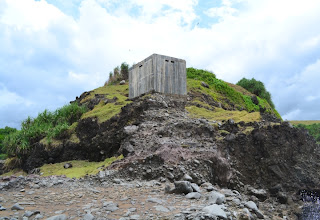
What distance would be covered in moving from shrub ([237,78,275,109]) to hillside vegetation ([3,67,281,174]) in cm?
611

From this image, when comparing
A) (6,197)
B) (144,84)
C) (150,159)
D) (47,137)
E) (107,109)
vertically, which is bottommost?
(6,197)

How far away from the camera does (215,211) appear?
4.88 metres

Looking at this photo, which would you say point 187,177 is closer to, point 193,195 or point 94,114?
point 193,195

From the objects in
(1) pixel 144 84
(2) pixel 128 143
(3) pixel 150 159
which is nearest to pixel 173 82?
(1) pixel 144 84

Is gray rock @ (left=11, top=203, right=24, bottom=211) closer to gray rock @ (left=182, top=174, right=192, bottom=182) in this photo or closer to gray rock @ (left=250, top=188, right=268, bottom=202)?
gray rock @ (left=182, top=174, right=192, bottom=182)

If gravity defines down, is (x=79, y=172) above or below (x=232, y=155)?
below

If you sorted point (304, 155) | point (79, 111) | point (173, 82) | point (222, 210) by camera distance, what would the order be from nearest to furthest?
point (222, 210) → point (304, 155) → point (173, 82) → point (79, 111)

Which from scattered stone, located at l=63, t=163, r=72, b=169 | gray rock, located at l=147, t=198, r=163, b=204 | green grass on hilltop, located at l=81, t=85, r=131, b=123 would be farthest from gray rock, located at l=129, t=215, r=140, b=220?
green grass on hilltop, located at l=81, t=85, r=131, b=123

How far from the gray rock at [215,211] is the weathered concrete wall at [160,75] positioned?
8.18 m

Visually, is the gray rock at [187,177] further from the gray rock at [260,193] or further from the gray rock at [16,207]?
the gray rock at [16,207]

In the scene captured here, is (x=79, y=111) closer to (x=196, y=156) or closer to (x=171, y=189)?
(x=196, y=156)

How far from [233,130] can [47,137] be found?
8866 mm

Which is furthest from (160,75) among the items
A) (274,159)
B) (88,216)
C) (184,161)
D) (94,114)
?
(88,216)

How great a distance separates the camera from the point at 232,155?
9.70m
